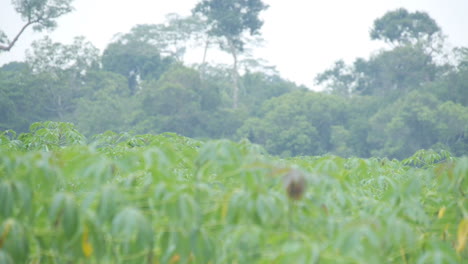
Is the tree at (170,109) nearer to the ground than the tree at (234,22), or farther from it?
nearer to the ground

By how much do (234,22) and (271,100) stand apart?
5.49 meters

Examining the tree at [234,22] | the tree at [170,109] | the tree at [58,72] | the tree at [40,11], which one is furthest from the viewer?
the tree at [234,22]

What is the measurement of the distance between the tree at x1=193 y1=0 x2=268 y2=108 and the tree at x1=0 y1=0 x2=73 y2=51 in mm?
9517

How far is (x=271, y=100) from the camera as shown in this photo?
28.1 meters

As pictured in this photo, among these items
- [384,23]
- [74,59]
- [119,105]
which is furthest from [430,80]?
[74,59]

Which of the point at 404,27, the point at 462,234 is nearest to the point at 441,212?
the point at 462,234

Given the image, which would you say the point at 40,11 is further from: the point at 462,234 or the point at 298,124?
the point at 462,234

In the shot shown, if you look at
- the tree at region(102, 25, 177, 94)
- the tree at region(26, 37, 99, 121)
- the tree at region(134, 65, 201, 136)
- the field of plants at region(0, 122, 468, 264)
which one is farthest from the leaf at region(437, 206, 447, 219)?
the tree at region(102, 25, 177, 94)

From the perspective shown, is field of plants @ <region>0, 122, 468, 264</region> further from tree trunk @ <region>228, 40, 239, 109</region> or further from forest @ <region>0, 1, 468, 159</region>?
tree trunk @ <region>228, 40, 239, 109</region>

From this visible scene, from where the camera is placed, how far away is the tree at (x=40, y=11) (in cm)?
2336

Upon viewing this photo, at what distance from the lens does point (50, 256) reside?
157 centimetres

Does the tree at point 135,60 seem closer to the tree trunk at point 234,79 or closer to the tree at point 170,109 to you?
the tree trunk at point 234,79

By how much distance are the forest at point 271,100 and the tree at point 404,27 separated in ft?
0.18

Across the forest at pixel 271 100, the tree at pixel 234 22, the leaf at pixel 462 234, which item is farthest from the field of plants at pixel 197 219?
the tree at pixel 234 22
